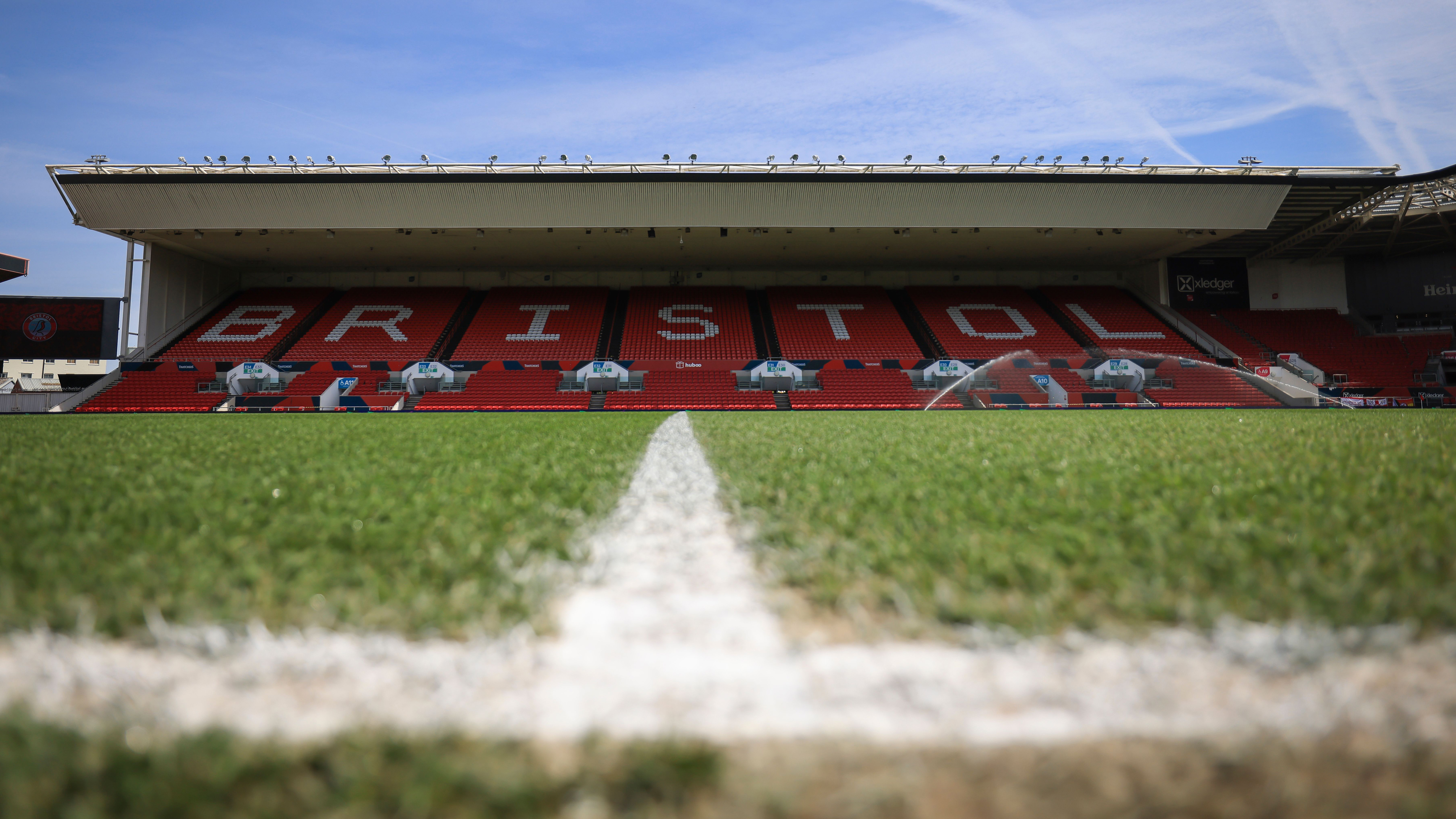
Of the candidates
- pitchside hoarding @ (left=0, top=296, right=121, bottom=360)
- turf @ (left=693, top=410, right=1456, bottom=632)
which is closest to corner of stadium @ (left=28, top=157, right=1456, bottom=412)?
pitchside hoarding @ (left=0, top=296, right=121, bottom=360)


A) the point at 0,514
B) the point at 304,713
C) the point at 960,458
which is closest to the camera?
the point at 304,713

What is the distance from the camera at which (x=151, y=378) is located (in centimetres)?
1969

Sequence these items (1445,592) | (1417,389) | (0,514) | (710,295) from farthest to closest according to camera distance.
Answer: (710,295), (1417,389), (0,514), (1445,592)

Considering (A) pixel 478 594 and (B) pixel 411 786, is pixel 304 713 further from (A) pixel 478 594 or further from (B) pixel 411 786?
(A) pixel 478 594

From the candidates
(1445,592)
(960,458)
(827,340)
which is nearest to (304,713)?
(1445,592)

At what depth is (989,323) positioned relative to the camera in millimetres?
23469

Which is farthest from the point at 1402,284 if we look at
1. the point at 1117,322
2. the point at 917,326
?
the point at 917,326

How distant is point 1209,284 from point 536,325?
26.0 meters

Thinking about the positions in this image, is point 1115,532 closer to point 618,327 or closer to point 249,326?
point 618,327

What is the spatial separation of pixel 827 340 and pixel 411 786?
→ 22502mm

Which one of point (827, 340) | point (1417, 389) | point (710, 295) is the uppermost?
point (710, 295)

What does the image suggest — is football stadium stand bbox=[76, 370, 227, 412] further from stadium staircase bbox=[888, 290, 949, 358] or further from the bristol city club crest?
stadium staircase bbox=[888, 290, 949, 358]

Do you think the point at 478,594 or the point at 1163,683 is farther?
the point at 478,594

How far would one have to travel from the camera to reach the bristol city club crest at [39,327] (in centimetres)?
1914
